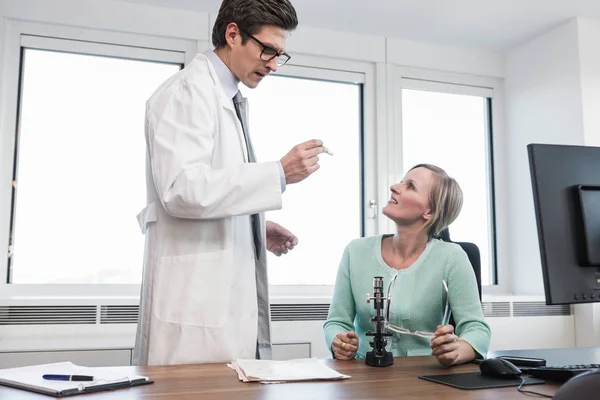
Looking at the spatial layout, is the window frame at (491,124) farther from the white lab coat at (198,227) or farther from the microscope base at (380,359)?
the microscope base at (380,359)

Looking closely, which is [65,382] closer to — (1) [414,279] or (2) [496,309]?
(1) [414,279]

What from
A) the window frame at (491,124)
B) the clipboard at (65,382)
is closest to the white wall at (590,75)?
the window frame at (491,124)

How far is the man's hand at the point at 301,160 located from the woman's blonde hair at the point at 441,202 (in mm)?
629

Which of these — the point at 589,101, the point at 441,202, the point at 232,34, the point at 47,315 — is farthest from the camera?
the point at 589,101

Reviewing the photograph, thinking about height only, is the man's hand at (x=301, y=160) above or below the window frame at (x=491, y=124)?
below

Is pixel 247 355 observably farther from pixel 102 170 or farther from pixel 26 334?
pixel 102 170

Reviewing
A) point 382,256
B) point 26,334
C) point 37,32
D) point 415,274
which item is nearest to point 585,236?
point 415,274

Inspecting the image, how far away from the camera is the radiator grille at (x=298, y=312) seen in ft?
10.9

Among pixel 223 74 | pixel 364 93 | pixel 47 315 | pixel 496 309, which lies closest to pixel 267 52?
pixel 223 74

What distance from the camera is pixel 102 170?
3391mm

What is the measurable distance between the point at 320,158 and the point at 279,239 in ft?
6.04

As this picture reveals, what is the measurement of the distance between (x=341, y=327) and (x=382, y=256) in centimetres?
27

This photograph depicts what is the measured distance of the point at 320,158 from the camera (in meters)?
3.70

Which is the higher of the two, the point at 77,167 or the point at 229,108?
the point at 77,167
